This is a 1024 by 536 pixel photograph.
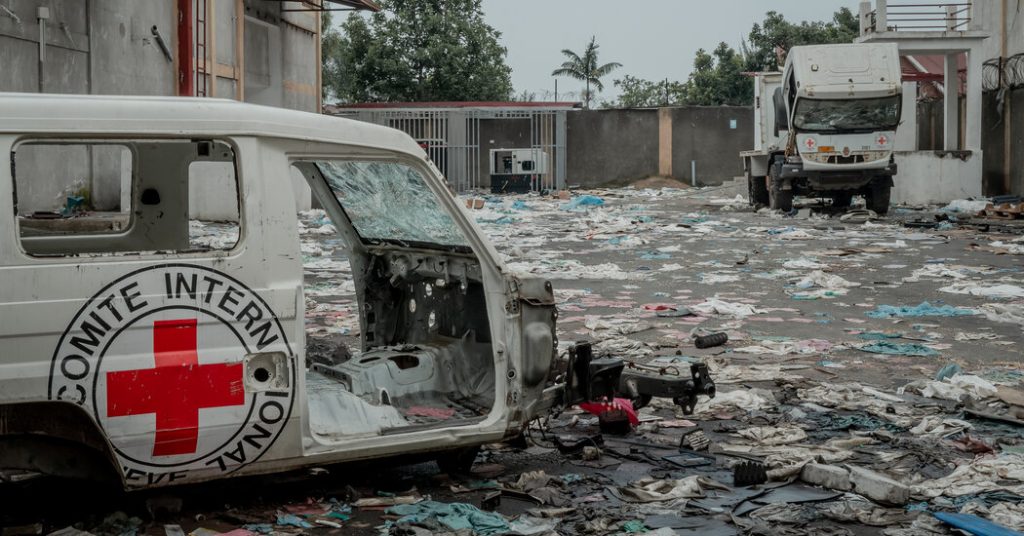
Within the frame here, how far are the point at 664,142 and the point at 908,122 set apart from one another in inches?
403

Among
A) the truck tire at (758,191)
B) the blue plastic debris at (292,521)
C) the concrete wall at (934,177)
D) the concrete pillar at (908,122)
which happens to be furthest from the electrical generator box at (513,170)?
the blue plastic debris at (292,521)

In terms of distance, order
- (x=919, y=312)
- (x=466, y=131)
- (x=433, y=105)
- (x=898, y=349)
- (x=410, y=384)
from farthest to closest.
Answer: (x=466, y=131) < (x=433, y=105) < (x=919, y=312) < (x=898, y=349) < (x=410, y=384)

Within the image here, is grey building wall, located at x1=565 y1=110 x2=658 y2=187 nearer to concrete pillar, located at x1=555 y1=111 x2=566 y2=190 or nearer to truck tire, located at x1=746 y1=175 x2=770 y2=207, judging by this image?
concrete pillar, located at x1=555 y1=111 x2=566 y2=190

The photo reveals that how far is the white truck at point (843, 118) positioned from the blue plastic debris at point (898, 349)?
47.4ft

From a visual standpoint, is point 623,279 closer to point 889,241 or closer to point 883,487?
point 889,241

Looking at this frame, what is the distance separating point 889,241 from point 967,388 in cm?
1123

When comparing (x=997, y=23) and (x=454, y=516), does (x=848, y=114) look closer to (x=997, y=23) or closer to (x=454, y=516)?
(x=997, y=23)

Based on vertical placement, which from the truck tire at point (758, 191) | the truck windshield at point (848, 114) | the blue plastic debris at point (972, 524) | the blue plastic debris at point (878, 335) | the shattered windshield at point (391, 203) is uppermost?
the truck windshield at point (848, 114)

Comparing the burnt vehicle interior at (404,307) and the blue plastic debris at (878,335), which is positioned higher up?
the burnt vehicle interior at (404,307)

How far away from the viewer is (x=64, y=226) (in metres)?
6.01

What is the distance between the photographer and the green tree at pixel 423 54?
Result: 4478 cm

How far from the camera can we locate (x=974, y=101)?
2766cm

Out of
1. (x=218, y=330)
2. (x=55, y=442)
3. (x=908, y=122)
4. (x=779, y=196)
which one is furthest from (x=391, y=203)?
(x=908, y=122)

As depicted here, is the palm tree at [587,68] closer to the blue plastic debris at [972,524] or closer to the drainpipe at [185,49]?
the drainpipe at [185,49]
